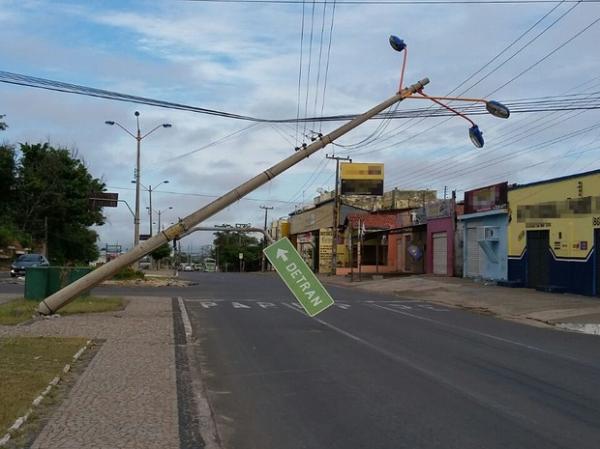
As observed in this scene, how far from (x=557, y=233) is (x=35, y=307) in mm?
21562

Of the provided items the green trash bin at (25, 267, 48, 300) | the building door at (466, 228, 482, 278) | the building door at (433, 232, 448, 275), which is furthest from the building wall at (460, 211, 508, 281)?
the green trash bin at (25, 267, 48, 300)

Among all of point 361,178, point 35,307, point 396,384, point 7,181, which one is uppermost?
point 361,178

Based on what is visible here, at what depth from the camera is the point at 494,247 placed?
36656 mm

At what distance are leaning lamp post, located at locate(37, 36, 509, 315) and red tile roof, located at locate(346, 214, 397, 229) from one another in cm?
3712

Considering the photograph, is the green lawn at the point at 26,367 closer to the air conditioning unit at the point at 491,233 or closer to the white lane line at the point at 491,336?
the white lane line at the point at 491,336

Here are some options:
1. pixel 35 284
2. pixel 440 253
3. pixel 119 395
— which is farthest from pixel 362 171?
pixel 119 395

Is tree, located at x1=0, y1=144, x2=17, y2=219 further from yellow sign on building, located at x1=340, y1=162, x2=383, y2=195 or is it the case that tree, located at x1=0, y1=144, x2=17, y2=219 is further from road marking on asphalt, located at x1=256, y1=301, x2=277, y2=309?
road marking on asphalt, located at x1=256, y1=301, x2=277, y2=309

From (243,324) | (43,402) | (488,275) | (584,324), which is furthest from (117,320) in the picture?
(488,275)

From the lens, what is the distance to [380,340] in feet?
50.0

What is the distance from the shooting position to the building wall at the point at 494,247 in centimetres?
3553

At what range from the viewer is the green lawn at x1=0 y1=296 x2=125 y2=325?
17106mm

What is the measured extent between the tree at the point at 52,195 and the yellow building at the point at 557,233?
127 feet

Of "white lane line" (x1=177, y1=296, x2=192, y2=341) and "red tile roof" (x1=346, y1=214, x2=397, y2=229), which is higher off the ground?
"red tile roof" (x1=346, y1=214, x2=397, y2=229)

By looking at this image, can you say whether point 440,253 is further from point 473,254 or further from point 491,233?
point 491,233
